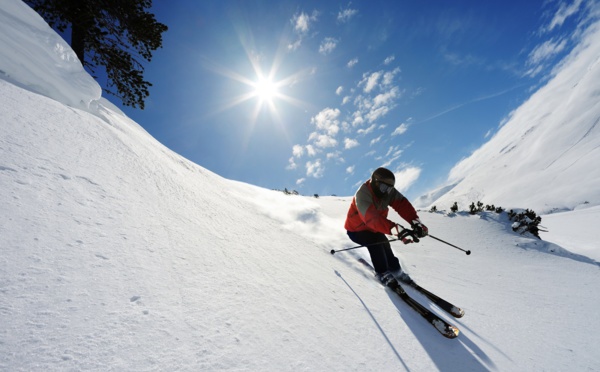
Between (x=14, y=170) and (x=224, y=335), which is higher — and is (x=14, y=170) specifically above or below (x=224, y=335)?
above

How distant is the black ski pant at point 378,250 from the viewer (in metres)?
3.57

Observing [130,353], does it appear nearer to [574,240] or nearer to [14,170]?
[14,170]

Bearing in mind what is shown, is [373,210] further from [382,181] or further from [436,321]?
[436,321]

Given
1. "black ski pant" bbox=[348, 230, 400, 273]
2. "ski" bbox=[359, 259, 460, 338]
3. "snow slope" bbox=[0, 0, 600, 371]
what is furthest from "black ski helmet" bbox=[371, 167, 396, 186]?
"ski" bbox=[359, 259, 460, 338]

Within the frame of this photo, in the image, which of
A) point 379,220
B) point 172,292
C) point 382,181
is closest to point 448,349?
point 379,220

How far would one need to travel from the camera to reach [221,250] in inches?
84.7

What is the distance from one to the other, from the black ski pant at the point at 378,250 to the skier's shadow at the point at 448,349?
1035 millimetres

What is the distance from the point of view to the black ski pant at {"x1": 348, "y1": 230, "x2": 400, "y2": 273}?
3.57 meters

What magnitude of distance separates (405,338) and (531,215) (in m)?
8.69

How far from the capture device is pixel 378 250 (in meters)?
3.69

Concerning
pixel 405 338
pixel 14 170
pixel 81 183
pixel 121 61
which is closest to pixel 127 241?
pixel 81 183

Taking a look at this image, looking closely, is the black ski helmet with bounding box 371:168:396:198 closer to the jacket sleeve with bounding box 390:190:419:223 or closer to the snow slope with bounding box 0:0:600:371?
the jacket sleeve with bounding box 390:190:419:223

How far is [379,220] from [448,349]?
186cm

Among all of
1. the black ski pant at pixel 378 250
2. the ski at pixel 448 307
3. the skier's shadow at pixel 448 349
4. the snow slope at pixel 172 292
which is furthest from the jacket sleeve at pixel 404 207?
the skier's shadow at pixel 448 349
